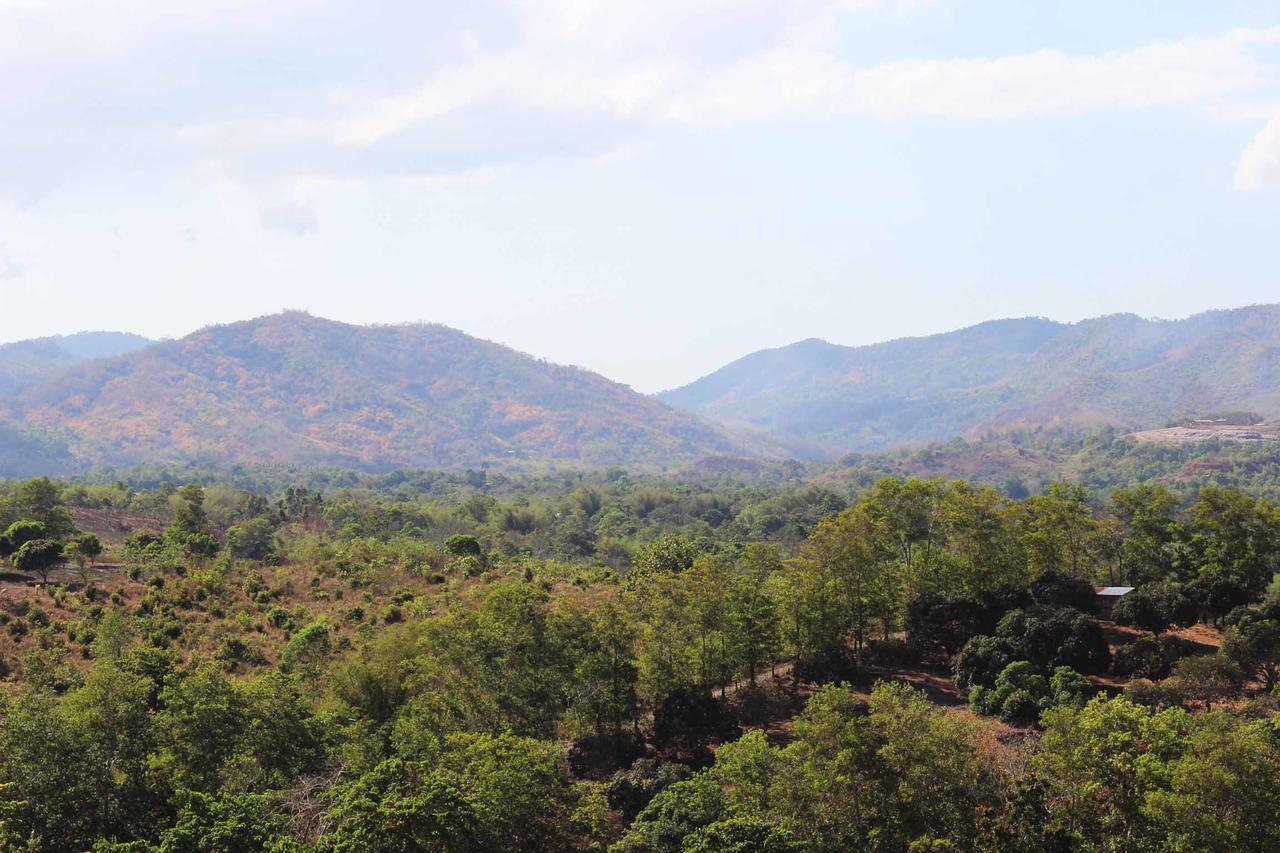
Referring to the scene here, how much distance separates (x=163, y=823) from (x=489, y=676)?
33.2ft

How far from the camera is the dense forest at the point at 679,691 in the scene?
2089 centimetres

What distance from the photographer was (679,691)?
30734 millimetres

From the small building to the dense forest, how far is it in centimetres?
67

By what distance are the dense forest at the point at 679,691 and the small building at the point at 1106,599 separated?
26.3 inches

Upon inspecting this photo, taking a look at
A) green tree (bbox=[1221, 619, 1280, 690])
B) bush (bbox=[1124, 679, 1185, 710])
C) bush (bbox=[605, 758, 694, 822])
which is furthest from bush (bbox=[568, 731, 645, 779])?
green tree (bbox=[1221, 619, 1280, 690])

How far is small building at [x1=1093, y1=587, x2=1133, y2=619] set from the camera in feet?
123

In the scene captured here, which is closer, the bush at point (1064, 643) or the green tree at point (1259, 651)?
the green tree at point (1259, 651)

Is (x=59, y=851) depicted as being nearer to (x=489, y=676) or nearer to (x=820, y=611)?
(x=489, y=676)

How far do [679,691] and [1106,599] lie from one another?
1961cm

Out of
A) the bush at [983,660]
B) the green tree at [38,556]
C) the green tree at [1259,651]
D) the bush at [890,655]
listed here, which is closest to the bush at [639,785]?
the bush at [983,660]

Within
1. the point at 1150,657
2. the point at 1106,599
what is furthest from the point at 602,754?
the point at 1106,599

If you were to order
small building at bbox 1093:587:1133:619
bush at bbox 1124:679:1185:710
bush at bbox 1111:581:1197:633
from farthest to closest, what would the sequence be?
small building at bbox 1093:587:1133:619
bush at bbox 1111:581:1197:633
bush at bbox 1124:679:1185:710

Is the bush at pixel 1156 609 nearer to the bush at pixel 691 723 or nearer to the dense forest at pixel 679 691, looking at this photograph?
the dense forest at pixel 679 691

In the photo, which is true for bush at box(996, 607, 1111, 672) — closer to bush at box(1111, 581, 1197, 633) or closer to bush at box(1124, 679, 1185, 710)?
bush at box(1111, 581, 1197, 633)
